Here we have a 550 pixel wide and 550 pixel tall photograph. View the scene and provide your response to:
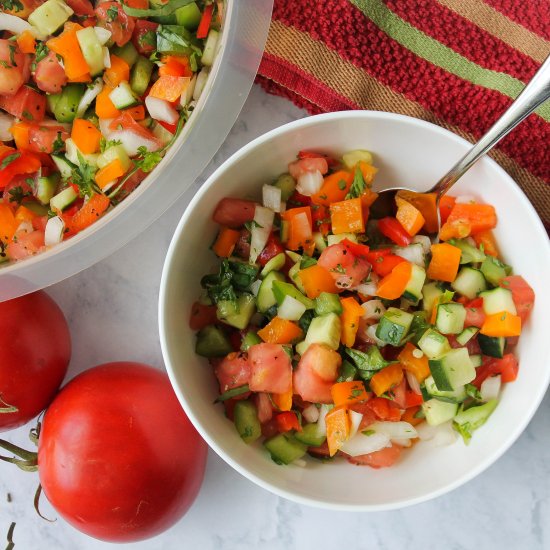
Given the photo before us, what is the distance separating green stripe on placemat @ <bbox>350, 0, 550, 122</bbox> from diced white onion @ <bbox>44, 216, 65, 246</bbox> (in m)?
0.91

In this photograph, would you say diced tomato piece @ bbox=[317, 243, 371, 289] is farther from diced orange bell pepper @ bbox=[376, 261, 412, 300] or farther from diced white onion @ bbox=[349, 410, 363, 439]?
diced white onion @ bbox=[349, 410, 363, 439]

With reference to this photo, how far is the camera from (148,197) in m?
1.67

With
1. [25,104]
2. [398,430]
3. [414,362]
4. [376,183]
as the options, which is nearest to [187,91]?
[25,104]

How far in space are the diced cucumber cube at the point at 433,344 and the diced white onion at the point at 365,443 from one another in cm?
23

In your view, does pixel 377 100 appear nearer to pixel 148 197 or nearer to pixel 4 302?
pixel 148 197

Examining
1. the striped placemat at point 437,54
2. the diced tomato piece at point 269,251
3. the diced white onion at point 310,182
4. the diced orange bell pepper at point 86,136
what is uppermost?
the striped placemat at point 437,54

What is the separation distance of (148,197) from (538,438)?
121 cm

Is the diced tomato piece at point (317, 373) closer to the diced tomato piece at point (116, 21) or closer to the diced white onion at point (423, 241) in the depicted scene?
the diced white onion at point (423, 241)

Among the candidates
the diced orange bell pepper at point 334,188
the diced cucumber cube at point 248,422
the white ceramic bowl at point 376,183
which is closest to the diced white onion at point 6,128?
the white ceramic bowl at point 376,183

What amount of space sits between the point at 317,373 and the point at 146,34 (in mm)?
906

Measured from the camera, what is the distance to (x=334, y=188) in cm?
168

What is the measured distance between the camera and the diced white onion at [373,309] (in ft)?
5.36

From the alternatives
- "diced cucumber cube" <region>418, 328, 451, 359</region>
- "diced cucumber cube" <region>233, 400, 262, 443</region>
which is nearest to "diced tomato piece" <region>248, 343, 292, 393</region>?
"diced cucumber cube" <region>233, 400, 262, 443</region>

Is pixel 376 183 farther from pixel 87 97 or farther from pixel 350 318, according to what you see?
pixel 87 97
